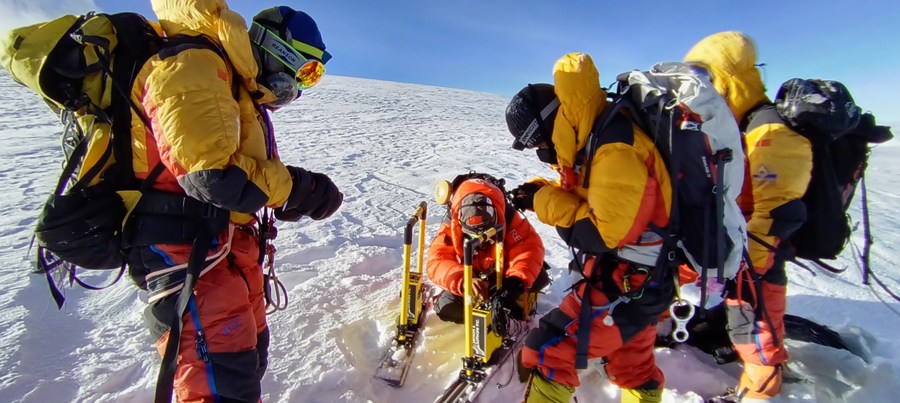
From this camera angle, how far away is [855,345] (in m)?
3.42

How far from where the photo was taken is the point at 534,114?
243cm

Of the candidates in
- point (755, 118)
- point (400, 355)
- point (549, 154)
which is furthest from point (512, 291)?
point (755, 118)

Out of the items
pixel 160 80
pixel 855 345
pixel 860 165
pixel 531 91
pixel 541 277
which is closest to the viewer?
pixel 160 80

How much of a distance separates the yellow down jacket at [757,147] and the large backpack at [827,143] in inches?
4.4

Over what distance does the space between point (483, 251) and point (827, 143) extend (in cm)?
254

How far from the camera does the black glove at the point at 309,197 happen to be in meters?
2.25

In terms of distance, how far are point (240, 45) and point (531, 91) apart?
1455 mm

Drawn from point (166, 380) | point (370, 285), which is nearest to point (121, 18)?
point (166, 380)

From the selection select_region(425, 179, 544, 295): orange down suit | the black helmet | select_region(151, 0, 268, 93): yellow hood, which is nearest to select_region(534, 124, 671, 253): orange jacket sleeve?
the black helmet

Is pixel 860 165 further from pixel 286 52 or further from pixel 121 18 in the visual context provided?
pixel 121 18

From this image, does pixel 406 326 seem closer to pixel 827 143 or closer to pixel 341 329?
pixel 341 329

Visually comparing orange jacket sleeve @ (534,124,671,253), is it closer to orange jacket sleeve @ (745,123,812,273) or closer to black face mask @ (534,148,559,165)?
black face mask @ (534,148,559,165)

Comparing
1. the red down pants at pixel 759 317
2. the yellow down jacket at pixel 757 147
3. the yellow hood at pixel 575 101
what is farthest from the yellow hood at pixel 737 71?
the yellow hood at pixel 575 101

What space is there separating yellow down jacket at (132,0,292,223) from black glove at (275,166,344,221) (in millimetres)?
138
